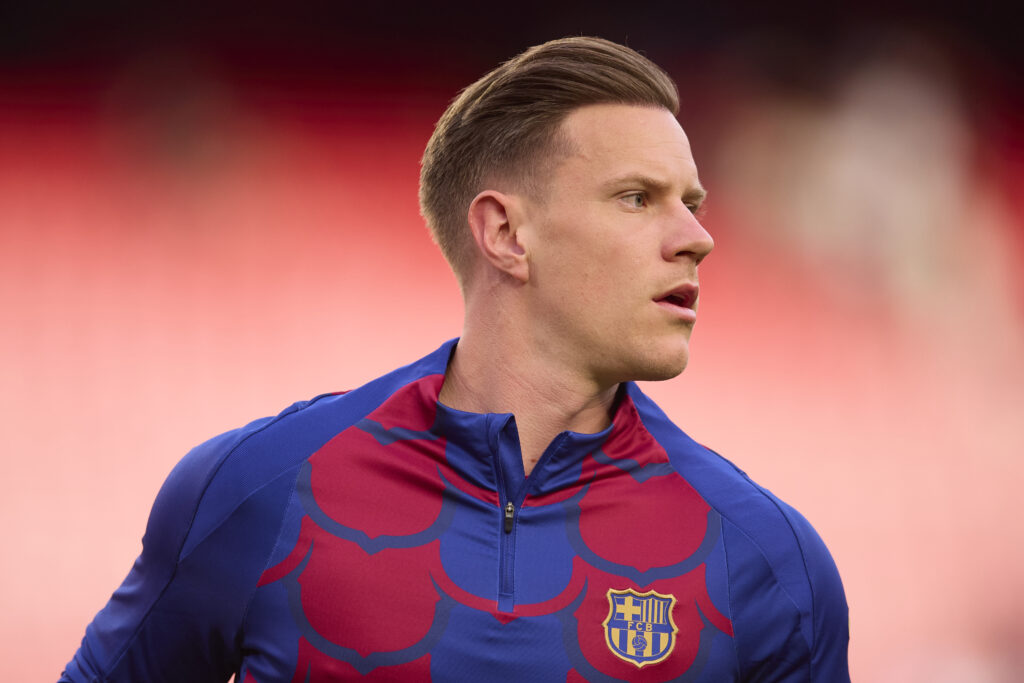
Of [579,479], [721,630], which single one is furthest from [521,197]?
[721,630]

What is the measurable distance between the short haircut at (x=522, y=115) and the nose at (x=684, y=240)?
174 mm

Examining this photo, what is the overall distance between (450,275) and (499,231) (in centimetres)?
154

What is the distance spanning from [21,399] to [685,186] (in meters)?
2.02

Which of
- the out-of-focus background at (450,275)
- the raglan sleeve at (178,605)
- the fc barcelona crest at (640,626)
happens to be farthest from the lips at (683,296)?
the out-of-focus background at (450,275)

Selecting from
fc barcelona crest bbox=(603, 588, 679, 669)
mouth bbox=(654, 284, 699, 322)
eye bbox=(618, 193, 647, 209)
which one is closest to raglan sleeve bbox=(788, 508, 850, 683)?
fc barcelona crest bbox=(603, 588, 679, 669)

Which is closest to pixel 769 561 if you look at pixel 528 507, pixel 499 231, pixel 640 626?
pixel 640 626

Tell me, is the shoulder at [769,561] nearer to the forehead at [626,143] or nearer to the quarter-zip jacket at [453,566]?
the quarter-zip jacket at [453,566]

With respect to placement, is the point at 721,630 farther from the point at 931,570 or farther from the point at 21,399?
the point at 21,399

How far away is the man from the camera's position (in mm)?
1300

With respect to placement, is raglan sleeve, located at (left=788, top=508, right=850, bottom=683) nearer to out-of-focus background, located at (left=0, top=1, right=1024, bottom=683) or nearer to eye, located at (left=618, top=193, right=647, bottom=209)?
eye, located at (left=618, top=193, right=647, bottom=209)

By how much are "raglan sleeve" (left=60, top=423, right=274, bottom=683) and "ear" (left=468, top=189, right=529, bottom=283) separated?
1.30 ft

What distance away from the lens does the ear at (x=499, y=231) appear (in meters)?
1.44

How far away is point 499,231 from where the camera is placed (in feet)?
4.85

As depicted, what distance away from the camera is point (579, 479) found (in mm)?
1410
